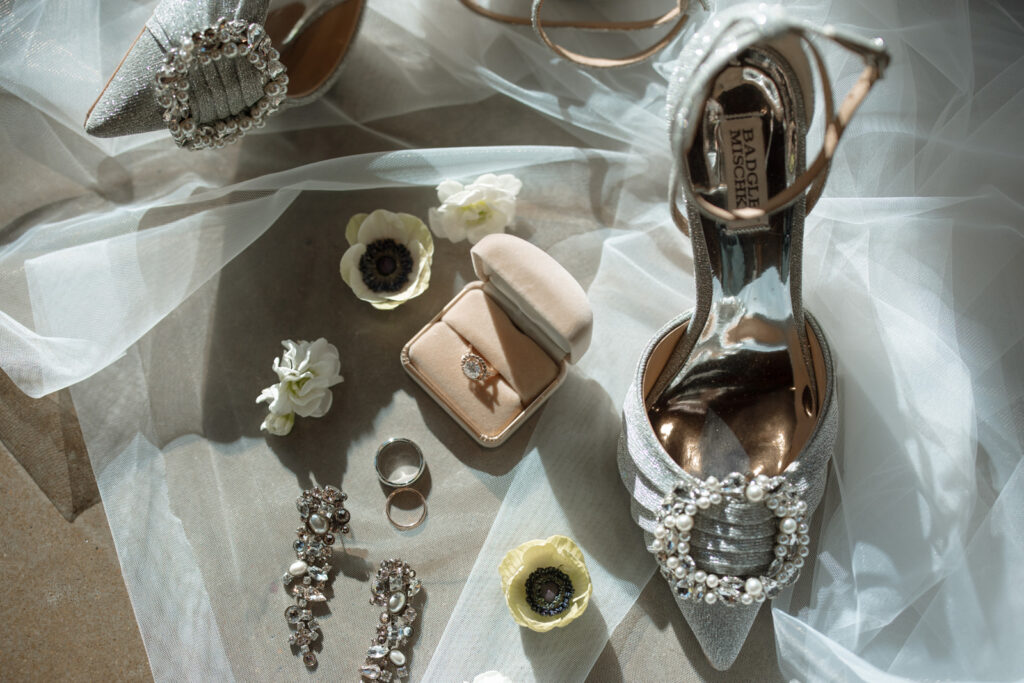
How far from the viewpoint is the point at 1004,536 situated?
966 millimetres

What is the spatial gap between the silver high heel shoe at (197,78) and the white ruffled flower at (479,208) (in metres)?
0.24

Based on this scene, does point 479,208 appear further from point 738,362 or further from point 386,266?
point 738,362

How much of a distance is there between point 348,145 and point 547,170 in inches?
11.7

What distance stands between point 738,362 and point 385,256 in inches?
19.3

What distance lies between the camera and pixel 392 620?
105 cm

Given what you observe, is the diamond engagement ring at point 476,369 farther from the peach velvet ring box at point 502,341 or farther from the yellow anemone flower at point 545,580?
the yellow anemone flower at point 545,580

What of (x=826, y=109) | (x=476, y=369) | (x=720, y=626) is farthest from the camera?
(x=476, y=369)

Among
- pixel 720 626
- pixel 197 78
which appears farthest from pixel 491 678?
pixel 197 78

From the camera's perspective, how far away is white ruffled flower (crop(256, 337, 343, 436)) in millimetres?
1074

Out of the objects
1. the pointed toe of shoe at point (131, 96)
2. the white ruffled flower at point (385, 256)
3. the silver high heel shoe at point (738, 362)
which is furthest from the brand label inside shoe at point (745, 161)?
the pointed toe of shoe at point (131, 96)

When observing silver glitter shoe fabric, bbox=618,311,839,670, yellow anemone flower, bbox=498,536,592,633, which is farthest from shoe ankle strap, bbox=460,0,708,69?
yellow anemone flower, bbox=498,536,592,633

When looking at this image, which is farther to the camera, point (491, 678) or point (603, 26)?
point (603, 26)

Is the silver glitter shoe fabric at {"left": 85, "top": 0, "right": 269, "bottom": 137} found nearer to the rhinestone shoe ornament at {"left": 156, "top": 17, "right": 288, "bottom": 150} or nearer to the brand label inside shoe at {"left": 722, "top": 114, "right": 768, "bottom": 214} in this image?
the rhinestone shoe ornament at {"left": 156, "top": 17, "right": 288, "bottom": 150}

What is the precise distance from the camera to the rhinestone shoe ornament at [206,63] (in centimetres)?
96
